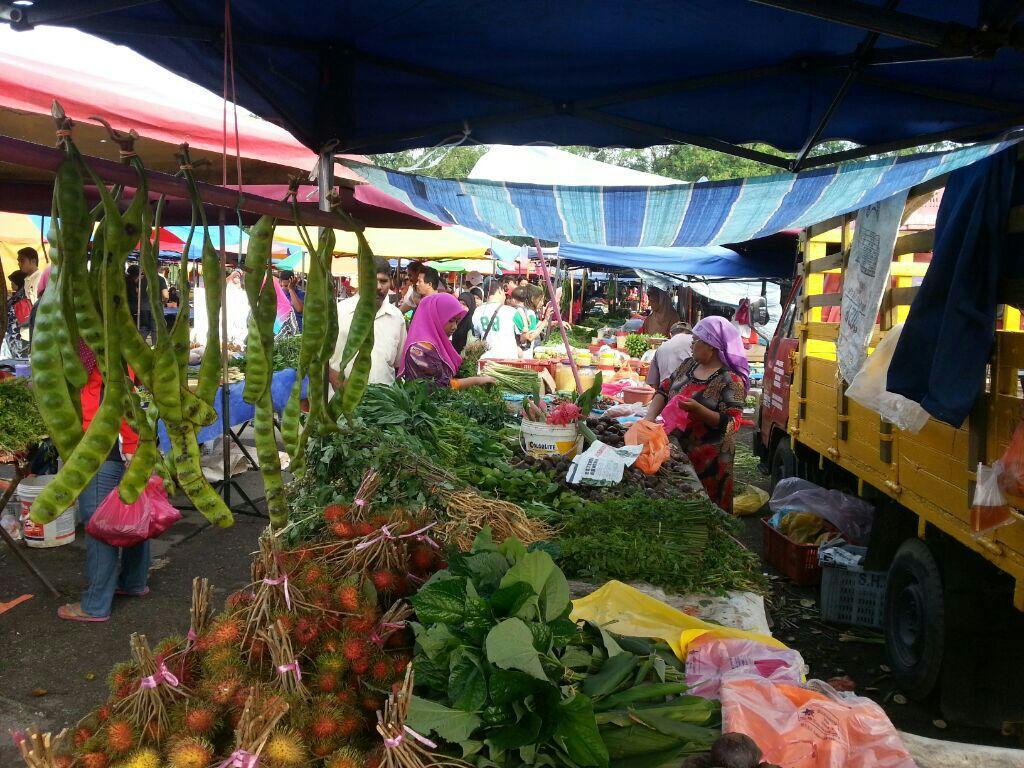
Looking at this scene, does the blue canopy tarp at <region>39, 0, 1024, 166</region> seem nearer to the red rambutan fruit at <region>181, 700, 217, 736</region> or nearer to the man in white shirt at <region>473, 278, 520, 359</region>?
the red rambutan fruit at <region>181, 700, 217, 736</region>

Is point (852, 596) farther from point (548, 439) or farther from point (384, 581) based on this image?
point (384, 581)

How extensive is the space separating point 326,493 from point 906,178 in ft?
10.7

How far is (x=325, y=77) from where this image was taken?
10.9 feet

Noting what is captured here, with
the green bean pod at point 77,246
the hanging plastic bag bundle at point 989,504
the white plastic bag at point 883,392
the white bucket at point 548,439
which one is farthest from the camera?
the white bucket at point 548,439

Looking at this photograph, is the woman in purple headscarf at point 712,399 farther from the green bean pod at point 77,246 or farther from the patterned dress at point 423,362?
the green bean pod at point 77,246

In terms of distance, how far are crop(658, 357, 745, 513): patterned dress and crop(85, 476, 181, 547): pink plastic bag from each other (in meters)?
3.87

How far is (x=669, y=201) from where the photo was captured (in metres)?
4.42

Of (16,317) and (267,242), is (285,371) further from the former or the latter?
(267,242)

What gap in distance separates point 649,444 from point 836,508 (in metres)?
1.95

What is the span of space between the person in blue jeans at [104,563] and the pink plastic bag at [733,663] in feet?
11.7

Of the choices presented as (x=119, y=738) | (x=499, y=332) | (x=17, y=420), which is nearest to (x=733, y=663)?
(x=119, y=738)

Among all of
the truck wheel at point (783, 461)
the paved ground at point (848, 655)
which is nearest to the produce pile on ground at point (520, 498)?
the paved ground at point (848, 655)

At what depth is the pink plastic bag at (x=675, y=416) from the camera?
601 centimetres

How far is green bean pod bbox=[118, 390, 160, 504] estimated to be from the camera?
54.2 inches
